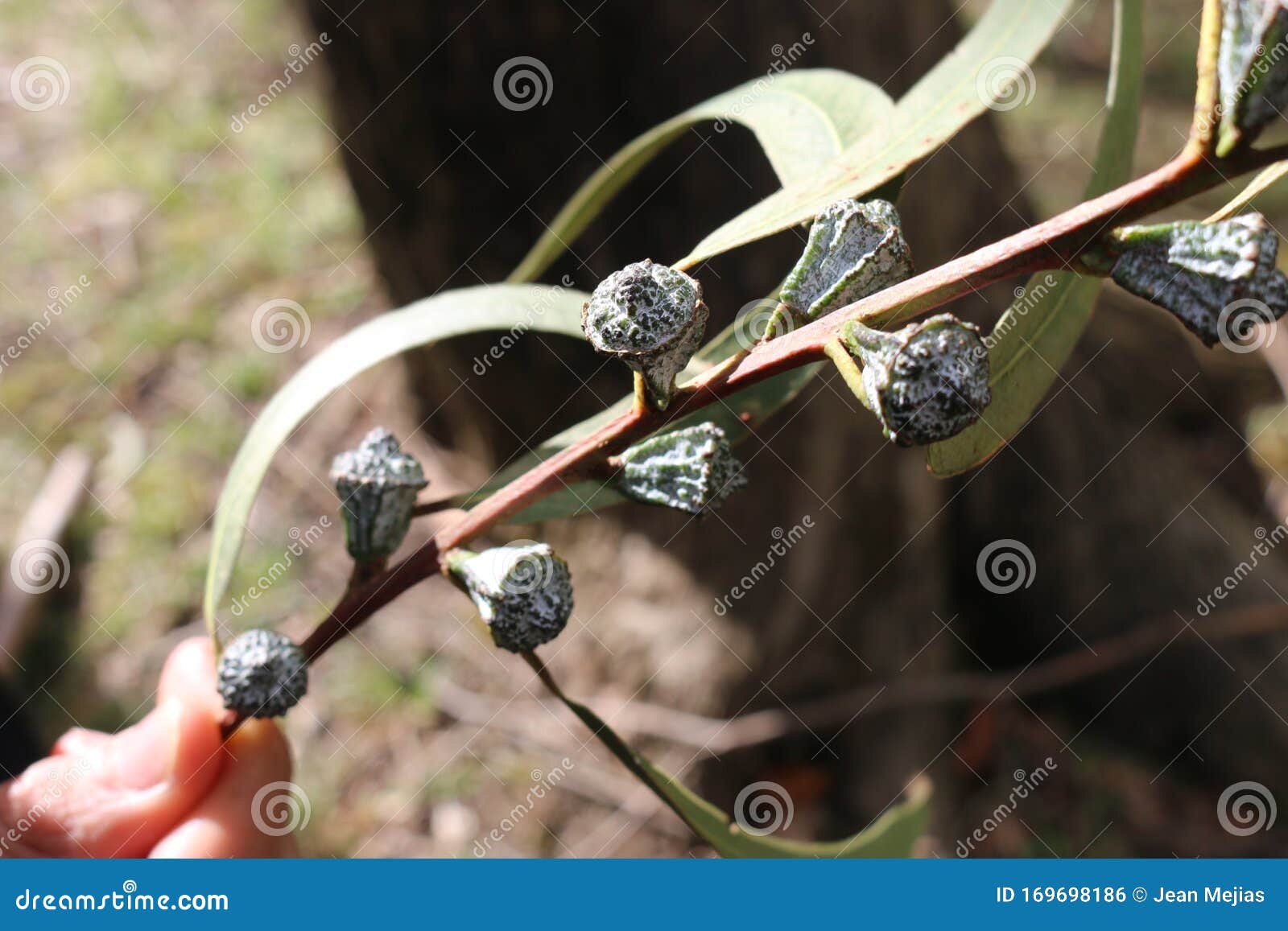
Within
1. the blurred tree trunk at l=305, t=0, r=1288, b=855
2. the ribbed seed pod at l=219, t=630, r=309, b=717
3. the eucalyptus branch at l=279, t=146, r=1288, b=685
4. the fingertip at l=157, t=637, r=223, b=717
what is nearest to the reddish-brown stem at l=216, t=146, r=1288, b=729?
the eucalyptus branch at l=279, t=146, r=1288, b=685

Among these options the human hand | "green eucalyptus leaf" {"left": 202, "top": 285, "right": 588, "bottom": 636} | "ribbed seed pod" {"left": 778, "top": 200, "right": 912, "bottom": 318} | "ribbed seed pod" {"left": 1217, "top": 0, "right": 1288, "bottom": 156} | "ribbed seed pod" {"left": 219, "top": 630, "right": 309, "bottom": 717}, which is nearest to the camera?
"ribbed seed pod" {"left": 1217, "top": 0, "right": 1288, "bottom": 156}

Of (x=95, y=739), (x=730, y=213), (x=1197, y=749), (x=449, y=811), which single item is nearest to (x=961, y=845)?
(x=1197, y=749)

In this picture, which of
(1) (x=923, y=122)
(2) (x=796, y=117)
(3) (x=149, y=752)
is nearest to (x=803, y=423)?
(2) (x=796, y=117)

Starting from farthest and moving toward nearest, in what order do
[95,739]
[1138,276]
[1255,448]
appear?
[1255,448] → [95,739] → [1138,276]

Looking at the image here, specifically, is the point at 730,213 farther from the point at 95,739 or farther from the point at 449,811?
the point at 449,811

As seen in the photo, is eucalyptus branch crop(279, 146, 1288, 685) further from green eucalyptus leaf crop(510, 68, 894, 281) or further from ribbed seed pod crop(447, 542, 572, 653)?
green eucalyptus leaf crop(510, 68, 894, 281)

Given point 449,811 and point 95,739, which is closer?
point 95,739

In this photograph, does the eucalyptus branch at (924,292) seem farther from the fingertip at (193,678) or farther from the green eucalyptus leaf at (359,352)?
the fingertip at (193,678)
